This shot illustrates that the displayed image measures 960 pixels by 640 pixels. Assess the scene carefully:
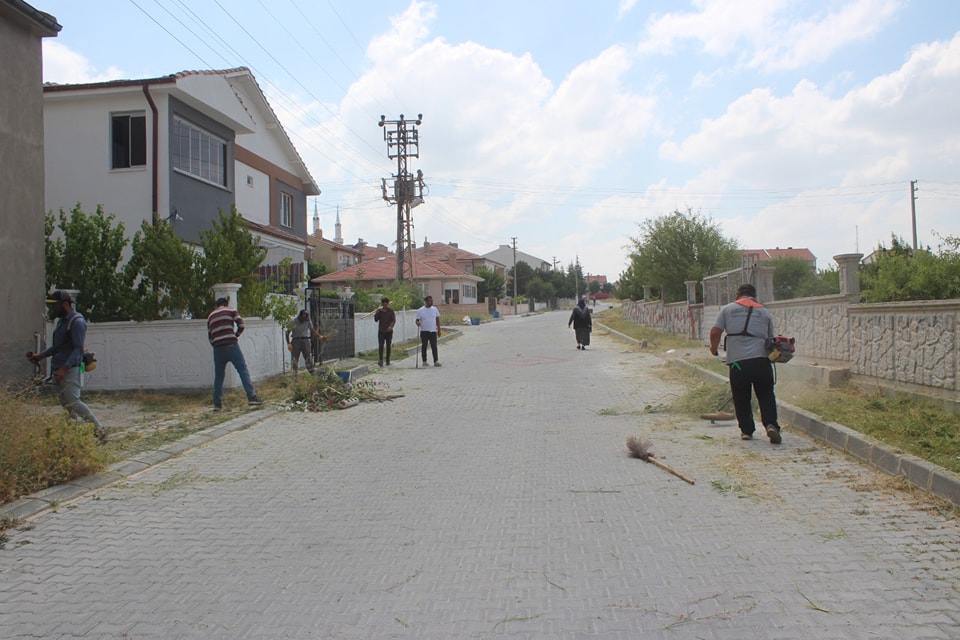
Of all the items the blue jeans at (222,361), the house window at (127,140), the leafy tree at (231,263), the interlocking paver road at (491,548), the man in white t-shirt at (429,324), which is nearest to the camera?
the interlocking paver road at (491,548)

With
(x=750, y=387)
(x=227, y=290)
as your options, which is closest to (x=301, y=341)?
(x=227, y=290)

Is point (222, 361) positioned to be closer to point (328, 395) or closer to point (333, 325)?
point (328, 395)

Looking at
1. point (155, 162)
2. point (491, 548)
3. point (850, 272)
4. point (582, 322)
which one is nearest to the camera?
point (491, 548)

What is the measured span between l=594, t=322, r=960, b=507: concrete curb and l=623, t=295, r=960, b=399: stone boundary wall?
1.57 meters


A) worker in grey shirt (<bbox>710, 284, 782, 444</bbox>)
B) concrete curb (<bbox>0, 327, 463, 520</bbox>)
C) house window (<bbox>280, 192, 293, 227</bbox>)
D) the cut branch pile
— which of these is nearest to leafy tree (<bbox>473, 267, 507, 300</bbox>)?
house window (<bbox>280, 192, 293, 227</bbox>)

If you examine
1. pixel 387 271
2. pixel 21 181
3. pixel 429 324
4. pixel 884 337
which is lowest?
pixel 884 337

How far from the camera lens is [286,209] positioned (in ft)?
93.2

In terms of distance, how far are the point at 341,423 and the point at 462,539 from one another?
226 inches

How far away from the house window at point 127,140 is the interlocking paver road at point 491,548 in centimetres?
1122

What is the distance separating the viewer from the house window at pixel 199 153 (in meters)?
18.0

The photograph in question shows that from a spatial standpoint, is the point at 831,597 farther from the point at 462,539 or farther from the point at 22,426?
the point at 22,426

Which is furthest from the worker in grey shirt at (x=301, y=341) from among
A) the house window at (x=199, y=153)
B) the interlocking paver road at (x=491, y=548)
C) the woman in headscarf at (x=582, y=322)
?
the woman in headscarf at (x=582, y=322)

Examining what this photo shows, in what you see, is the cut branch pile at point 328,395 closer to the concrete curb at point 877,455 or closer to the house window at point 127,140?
the concrete curb at point 877,455

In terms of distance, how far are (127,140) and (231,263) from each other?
6354 mm
